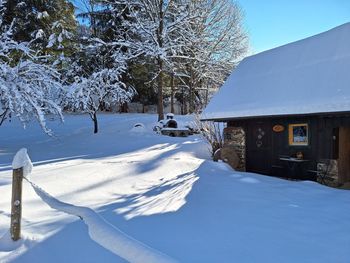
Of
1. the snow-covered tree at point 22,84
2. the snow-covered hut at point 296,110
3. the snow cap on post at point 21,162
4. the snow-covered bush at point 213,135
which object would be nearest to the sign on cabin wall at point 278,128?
the snow-covered hut at point 296,110

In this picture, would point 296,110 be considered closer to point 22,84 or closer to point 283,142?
point 283,142

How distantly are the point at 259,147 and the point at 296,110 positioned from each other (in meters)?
2.32

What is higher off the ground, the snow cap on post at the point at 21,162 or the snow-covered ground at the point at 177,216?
the snow cap on post at the point at 21,162

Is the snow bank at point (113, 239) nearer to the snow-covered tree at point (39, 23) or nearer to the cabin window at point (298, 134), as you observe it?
the cabin window at point (298, 134)

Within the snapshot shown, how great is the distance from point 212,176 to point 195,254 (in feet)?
15.4

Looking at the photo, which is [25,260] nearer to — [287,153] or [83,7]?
[287,153]

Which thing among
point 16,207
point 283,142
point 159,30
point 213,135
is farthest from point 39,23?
point 16,207

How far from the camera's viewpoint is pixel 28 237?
4.08 m

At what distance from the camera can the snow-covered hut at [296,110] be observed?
7902 mm

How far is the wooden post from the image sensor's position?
157 inches

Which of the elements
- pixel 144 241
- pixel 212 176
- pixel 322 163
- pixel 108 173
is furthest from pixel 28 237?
pixel 322 163

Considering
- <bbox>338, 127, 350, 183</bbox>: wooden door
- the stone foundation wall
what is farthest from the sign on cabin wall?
<bbox>338, 127, 350, 183</bbox>: wooden door

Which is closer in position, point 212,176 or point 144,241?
point 144,241

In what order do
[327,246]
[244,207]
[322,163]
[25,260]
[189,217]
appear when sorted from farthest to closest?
[322,163], [244,207], [189,217], [327,246], [25,260]
